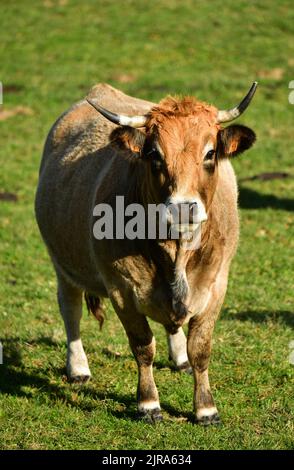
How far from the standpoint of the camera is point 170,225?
241 inches

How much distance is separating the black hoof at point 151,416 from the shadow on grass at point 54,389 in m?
0.15

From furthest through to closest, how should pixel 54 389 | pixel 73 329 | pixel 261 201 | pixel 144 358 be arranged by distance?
pixel 261 201, pixel 73 329, pixel 54 389, pixel 144 358

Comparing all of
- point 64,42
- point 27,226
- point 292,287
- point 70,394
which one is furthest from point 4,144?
point 70,394

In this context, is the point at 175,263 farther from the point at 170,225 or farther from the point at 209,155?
the point at 209,155

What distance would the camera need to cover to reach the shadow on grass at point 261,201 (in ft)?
48.5

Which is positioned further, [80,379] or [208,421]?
[80,379]

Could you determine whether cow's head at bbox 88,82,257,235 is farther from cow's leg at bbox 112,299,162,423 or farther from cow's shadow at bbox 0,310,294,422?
cow's shadow at bbox 0,310,294,422

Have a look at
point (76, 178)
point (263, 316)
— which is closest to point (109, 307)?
point (263, 316)

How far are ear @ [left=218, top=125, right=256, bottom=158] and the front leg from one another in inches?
49.3

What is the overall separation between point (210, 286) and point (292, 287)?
4.10 meters

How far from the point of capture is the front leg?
6.84 m

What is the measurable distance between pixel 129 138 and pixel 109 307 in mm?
Answer: 4101

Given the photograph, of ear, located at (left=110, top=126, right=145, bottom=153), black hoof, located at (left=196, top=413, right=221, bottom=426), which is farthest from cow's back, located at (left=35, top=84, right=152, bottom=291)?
black hoof, located at (left=196, top=413, right=221, bottom=426)

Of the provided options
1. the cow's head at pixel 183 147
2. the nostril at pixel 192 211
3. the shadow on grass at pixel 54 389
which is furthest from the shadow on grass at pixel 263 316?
the nostril at pixel 192 211
